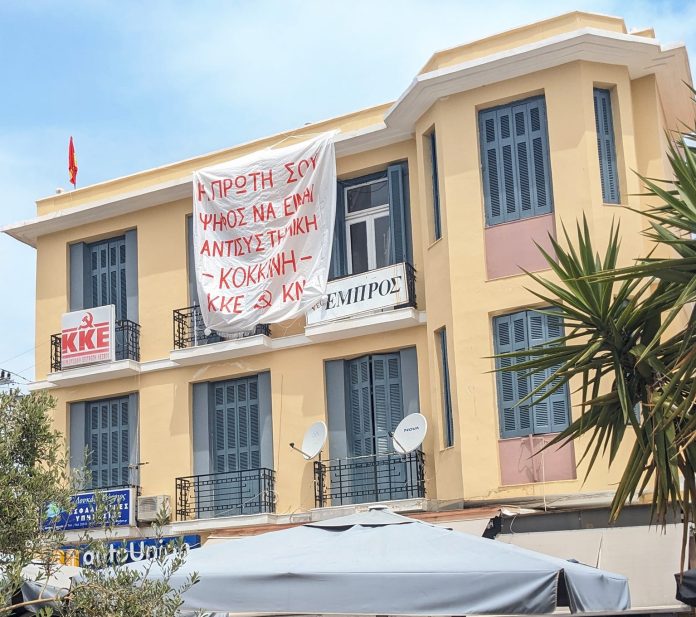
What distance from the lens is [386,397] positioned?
20.2 metres

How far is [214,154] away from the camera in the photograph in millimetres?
22422

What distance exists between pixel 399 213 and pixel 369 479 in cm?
461

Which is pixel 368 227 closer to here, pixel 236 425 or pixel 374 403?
pixel 374 403

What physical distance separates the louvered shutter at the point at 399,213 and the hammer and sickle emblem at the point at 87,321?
6196 millimetres

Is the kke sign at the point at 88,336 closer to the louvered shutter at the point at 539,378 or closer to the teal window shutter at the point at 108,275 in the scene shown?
the teal window shutter at the point at 108,275

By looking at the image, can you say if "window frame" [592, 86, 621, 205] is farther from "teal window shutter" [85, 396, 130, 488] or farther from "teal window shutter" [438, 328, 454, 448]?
"teal window shutter" [85, 396, 130, 488]

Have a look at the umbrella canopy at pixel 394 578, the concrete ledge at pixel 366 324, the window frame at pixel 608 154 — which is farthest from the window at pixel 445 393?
the umbrella canopy at pixel 394 578

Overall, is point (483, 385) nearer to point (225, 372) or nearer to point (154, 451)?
point (225, 372)

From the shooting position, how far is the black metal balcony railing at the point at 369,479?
63.2 feet

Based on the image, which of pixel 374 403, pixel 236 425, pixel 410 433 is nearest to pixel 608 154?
pixel 410 433

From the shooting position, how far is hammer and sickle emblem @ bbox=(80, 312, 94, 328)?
22.5m

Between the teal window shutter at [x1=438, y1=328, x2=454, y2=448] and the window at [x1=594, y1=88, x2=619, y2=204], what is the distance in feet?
11.2

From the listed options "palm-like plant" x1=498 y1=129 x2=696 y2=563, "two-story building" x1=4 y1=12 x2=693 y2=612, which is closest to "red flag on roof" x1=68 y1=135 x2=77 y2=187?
"two-story building" x1=4 y1=12 x2=693 y2=612

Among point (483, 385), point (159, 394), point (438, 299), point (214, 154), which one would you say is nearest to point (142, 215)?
point (214, 154)
